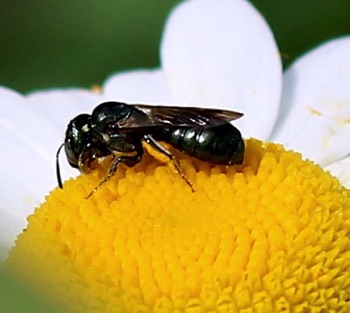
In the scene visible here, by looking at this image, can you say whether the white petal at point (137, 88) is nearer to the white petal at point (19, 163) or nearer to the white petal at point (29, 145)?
the white petal at point (29, 145)

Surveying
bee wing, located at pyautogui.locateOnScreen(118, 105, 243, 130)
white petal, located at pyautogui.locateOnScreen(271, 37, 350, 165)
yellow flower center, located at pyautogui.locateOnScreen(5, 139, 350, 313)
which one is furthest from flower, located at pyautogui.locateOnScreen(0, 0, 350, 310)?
bee wing, located at pyautogui.locateOnScreen(118, 105, 243, 130)

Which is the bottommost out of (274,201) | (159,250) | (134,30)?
(159,250)

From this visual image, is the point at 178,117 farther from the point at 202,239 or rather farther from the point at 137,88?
the point at 137,88

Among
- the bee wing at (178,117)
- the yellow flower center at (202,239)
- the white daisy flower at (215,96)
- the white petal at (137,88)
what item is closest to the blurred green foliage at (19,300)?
the yellow flower center at (202,239)

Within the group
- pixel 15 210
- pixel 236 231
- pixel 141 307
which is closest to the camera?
pixel 141 307

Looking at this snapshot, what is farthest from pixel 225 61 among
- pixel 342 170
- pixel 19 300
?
pixel 19 300

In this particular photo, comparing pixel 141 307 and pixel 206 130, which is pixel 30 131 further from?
pixel 141 307

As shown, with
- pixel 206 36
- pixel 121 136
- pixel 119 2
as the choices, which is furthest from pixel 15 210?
pixel 119 2
